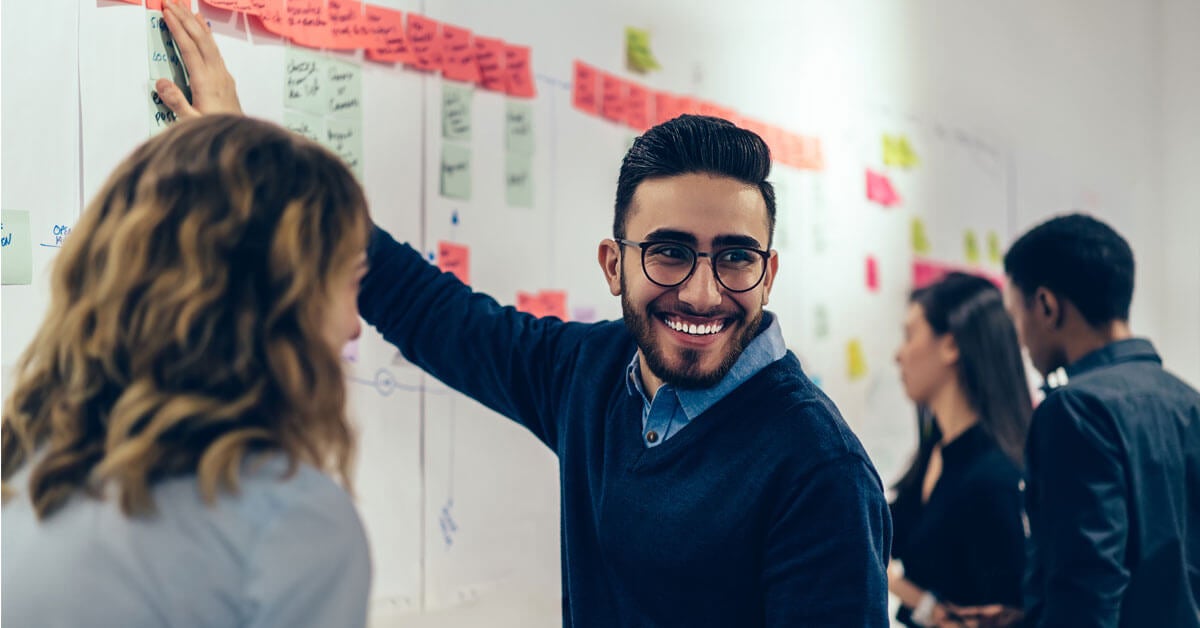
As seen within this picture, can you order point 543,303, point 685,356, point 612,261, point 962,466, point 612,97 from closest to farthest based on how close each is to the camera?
point 685,356
point 612,261
point 543,303
point 612,97
point 962,466

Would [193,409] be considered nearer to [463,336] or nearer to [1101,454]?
[463,336]

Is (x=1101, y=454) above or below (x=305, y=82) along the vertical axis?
below

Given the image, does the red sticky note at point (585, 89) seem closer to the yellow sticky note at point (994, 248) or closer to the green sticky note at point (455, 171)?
the green sticky note at point (455, 171)

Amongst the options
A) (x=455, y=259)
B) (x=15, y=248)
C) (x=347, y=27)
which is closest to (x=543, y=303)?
(x=455, y=259)

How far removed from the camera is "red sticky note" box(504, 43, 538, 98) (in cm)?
173

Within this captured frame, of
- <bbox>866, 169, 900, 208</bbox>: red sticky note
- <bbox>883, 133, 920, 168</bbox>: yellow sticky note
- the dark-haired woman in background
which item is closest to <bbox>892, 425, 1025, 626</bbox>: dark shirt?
the dark-haired woman in background

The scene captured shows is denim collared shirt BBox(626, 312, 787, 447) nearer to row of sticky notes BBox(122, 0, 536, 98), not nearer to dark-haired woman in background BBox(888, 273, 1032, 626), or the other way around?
row of sticky notes BBox(122, 0, 536, 98)

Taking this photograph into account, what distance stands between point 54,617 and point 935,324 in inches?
76.9

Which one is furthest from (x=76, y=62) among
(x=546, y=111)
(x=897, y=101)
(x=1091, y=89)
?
(x=1091, y=89)

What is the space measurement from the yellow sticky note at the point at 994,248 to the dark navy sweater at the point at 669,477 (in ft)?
6.55

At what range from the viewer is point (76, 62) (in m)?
1.20

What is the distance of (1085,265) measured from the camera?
1.83 metres

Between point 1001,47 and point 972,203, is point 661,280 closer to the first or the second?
point 972,203

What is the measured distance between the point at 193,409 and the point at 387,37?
37.8 inches
